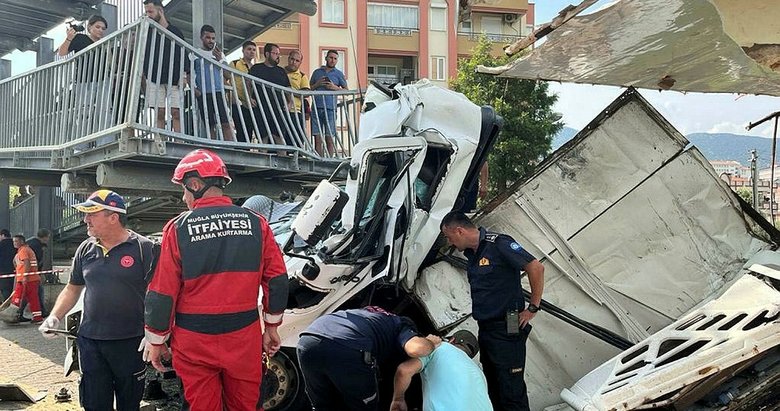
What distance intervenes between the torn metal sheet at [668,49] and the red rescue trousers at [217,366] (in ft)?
7.51

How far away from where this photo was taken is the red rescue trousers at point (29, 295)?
984cm

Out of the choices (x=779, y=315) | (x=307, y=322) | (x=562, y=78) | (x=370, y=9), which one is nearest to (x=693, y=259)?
(x=779, y=315)

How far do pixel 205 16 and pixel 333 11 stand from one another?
24864 millimetres

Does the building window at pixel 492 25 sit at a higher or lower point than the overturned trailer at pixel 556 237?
higher

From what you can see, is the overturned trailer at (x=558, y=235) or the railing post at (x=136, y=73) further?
Result: the railing post at (x=136, y=73)

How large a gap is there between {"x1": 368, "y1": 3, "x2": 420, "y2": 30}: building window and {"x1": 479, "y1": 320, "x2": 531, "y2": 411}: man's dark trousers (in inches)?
1205

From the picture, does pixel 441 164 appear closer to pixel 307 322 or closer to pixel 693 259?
pixel 307 322

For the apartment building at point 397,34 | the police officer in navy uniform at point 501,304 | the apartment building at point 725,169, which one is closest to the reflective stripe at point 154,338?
the police officer in navy uniform at point 501,304

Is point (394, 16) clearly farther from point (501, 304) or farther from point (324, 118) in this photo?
point (501, 304)

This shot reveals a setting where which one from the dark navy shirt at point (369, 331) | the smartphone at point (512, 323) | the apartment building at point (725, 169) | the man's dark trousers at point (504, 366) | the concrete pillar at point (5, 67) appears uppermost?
the concrete pillar at point (5, 67)

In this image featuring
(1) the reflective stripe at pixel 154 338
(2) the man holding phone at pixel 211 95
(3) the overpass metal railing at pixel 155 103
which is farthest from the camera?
(2) the man holding phone at pixel 211 95

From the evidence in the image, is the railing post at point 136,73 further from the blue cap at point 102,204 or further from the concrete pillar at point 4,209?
the concrete pillar at point 4,209

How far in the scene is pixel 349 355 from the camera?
10.5 ft

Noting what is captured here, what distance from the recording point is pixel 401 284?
4469 mm
